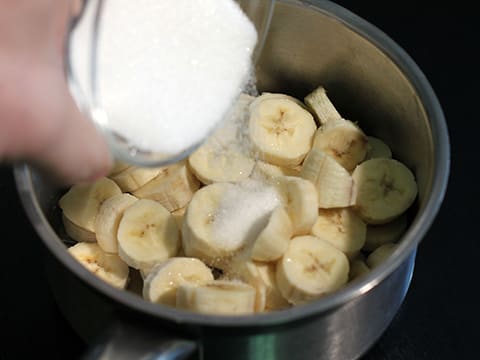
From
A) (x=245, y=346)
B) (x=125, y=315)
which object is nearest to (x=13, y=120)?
(x=125, y=315)

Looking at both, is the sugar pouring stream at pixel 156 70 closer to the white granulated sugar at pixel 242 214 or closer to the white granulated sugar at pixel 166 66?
the white granulated sugar at pixel 166 66

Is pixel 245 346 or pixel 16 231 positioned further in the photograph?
pixel 16 231

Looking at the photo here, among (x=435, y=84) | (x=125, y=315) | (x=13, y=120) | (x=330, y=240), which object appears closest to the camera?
(x=13, y=120)

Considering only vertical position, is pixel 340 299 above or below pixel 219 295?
above

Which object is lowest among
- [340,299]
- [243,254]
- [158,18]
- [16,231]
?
[16,231]

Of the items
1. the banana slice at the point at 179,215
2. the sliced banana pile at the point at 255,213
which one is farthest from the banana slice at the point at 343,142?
the banana slice at the point at 179,215

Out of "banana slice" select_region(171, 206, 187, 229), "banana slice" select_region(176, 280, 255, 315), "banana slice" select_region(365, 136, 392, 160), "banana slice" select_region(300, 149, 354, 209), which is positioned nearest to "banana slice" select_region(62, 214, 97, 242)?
"banana slice" select_region(171, 206, 187, 229)

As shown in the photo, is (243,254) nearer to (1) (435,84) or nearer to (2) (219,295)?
(2) (219,295)

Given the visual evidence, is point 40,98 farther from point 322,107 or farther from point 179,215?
point 322,107
